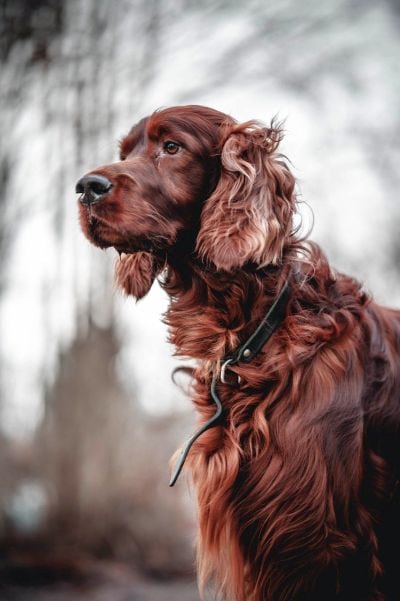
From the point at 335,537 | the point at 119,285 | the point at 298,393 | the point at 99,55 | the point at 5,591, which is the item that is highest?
the point at 99,55

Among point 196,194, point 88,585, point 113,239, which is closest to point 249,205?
point 196,194

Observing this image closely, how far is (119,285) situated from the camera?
3.34 m

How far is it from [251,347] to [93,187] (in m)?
0.91

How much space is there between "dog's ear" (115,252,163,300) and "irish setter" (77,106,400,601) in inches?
9.5

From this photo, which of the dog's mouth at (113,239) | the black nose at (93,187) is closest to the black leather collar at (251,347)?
the dog's mouth at (113,239)

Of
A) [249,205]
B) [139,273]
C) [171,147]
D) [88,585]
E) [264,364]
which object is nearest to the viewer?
[264,364]

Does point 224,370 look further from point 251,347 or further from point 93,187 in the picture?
point 93,187

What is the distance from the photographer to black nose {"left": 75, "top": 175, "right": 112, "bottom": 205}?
2662 millimetres

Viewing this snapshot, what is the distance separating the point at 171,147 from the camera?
2855 mm

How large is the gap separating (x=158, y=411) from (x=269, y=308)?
5.55 m

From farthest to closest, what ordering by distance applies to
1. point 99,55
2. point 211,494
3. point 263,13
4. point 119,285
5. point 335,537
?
point 263,13 → point 99,55 → point 119,285 → point 211,494 → point 335,537

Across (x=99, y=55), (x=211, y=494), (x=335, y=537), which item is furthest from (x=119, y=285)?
(x=99, y=55)

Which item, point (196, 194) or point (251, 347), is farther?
point (196, 194)

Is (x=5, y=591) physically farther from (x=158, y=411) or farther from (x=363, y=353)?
(x=363, y=353)
